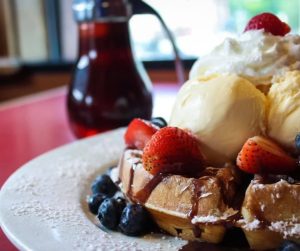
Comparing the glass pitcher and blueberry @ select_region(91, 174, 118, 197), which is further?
the glass pitcher

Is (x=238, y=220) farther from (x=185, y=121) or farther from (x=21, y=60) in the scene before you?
(x=21, y=60)

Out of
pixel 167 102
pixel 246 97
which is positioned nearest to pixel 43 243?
pixel 246 97

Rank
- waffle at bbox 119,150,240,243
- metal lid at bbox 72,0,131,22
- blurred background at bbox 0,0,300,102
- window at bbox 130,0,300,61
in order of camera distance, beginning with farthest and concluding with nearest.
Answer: window at bbox 130,0,300,61
blurred background at bbox 0,0,300,102
metal lid at bbox 72,0,131,22
waffle at bbox 119,150,240,243

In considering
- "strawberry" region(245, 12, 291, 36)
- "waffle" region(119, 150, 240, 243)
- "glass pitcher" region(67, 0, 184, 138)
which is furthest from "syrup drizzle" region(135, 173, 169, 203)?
"glass pitcher" region(67, 0, 184, 138)

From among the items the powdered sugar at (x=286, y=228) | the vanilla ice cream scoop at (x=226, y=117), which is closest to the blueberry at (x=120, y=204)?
the vanilla ice cream scoop at (x=226, y=117)

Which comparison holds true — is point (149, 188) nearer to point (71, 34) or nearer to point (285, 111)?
point (285, 111)

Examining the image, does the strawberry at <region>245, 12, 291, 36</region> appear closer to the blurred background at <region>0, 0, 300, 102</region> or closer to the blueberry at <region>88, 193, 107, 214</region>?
the blueberry at <region>88, 193, 107, 214</region>
